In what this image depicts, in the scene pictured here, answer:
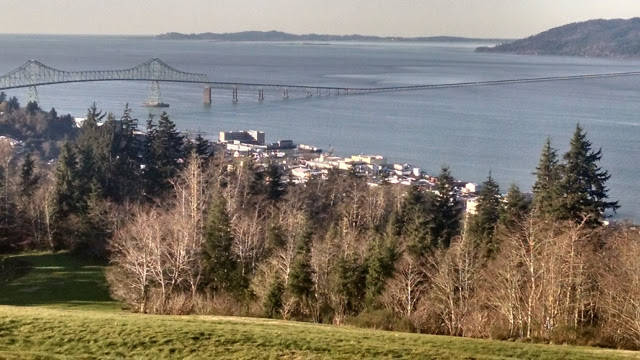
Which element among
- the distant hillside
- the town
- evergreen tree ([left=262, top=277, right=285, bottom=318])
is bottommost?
the town

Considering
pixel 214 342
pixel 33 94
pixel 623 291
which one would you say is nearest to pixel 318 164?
pixel 623 291

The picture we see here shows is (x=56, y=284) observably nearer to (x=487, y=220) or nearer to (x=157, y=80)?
(x=487, y=220)

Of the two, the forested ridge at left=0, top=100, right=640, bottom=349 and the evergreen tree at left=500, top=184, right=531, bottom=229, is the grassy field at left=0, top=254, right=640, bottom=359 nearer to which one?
the forested ridge at left=0, top=100, right=640, bottom=349

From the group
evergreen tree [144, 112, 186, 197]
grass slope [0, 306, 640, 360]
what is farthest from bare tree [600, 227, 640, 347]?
evergreen tree [144, 112, 186, 197]

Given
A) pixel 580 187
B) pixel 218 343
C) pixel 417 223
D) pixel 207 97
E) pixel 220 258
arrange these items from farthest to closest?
pixel 207 97 → pixel 580 187 → pixel 417 223 → pixel 220 258 → pixel 218 343

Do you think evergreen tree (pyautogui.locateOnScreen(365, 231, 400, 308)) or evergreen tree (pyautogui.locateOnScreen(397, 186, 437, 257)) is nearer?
evergreen tree (pyautogui.locateOnScreen(365, 231, 400, 308))

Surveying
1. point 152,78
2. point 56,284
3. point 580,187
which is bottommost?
point 56,284

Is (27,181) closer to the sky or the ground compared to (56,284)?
closer to the sky
